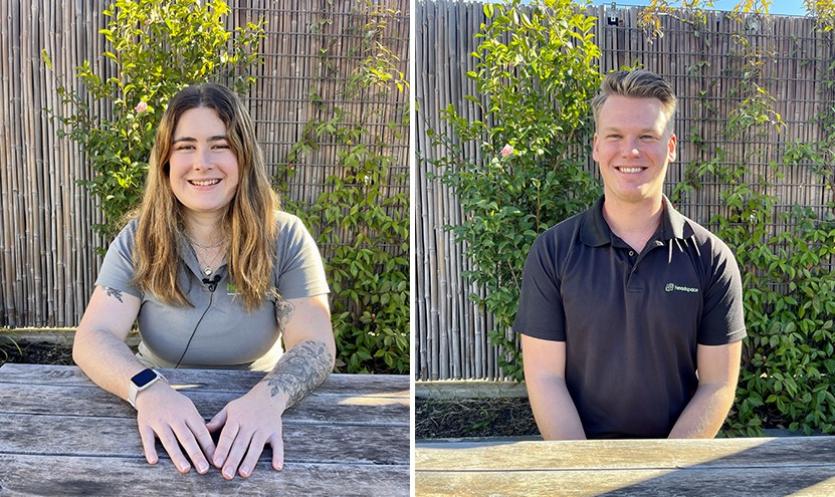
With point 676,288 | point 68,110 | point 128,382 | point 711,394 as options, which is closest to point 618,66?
point 676,288

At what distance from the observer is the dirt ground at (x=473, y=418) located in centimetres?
115

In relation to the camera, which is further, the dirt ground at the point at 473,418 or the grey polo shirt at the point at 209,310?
the grey polo shirt at the point at 209,310

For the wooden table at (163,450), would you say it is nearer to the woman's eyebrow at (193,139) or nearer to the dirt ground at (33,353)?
the woman's eyebrow at (193,139)

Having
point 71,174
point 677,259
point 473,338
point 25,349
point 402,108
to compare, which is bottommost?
point 25,349

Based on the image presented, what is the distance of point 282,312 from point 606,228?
23.2 inches

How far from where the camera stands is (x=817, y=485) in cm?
76

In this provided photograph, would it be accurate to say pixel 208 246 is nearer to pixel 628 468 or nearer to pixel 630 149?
pixel 630 149

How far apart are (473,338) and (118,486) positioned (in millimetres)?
1011

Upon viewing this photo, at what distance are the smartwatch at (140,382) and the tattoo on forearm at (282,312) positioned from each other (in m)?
0.35

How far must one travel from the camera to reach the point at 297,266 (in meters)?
1.35

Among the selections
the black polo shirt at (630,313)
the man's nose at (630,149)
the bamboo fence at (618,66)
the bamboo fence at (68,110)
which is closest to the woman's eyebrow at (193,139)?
the bamboo fence at (618,66)

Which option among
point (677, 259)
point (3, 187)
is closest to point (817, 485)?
point (677, 259)

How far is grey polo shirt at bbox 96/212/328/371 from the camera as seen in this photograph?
1292mm

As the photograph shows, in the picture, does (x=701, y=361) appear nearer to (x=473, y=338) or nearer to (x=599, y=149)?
(x=599, y=149)
